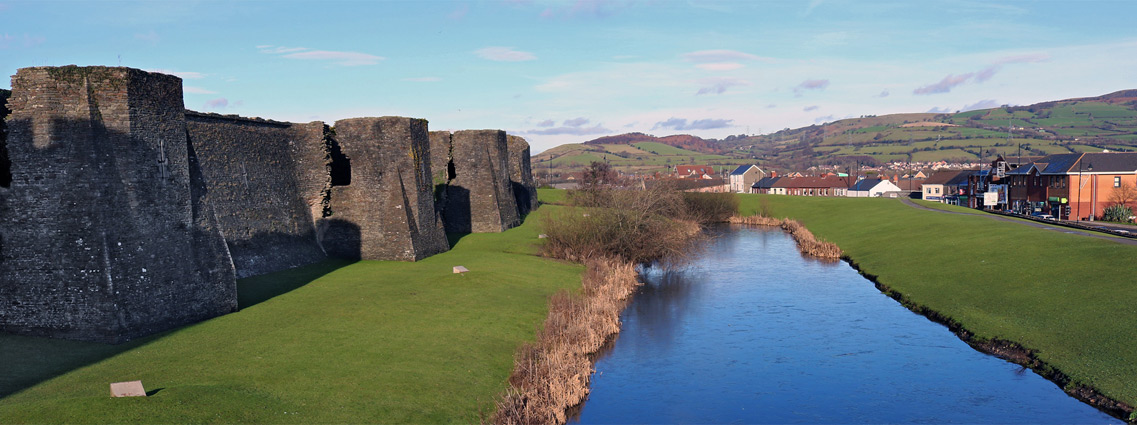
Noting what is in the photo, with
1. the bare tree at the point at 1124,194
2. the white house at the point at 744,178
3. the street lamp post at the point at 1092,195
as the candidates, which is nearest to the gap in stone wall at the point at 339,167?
the street lamp post at the point at 1092,195

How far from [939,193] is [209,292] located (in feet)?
389

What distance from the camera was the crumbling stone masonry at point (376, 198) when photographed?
34125mm

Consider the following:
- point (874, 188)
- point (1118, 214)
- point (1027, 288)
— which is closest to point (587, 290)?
point (1027, 288)

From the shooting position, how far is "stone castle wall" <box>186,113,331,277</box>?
27250mm

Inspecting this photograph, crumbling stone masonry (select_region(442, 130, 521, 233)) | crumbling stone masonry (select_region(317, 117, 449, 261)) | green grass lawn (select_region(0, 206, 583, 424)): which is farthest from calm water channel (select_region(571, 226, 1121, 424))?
crumbling stone masonry (select_region(442, 130, 521, 233))

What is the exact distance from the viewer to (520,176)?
5906 centimetres

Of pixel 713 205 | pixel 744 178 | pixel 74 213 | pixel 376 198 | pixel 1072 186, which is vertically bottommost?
pixel 713 205

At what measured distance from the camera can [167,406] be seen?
1341 centimetres

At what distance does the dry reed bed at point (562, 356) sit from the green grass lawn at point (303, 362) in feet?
2.01

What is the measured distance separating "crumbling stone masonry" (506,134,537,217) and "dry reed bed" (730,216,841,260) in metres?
21.5

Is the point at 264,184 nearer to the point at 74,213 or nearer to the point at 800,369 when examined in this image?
the point at 74,213

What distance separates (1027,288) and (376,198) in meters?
28.0

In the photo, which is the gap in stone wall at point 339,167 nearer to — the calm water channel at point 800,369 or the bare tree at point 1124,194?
the calm water channel at point 800,369

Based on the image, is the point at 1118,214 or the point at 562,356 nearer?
the point at 562,356
